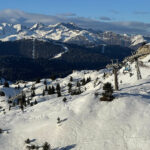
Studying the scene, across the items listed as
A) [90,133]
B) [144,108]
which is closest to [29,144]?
[90,133]

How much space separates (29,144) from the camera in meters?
34.4

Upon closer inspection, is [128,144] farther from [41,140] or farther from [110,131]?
[41,140]

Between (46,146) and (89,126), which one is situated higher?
(89,126)

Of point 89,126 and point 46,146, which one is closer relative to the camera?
point 46,146

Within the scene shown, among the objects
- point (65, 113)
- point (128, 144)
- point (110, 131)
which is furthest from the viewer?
point (65, 113)

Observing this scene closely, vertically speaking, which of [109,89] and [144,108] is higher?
[109,89]

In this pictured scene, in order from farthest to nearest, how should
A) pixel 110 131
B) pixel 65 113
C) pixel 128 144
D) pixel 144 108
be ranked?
pixel 65 113
pixel 144 108
pixel 110 131
pixel 128 144

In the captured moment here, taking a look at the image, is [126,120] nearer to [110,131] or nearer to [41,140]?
[110,131]

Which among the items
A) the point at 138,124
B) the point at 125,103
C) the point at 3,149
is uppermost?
the point at 125,103

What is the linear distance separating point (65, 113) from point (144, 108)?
1130 centimetres

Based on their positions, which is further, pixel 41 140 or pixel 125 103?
pixel 125 103

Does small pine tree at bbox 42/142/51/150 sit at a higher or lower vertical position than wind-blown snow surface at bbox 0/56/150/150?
lower

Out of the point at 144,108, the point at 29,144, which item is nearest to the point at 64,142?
the point at 29,144

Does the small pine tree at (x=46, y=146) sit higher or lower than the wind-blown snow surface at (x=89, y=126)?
lower
